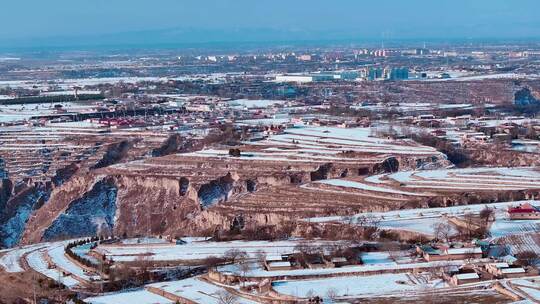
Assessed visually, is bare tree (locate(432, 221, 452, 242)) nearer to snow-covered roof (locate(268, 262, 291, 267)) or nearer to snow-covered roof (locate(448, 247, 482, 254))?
snow-covered roof (locate(448, 247, 482, 254))

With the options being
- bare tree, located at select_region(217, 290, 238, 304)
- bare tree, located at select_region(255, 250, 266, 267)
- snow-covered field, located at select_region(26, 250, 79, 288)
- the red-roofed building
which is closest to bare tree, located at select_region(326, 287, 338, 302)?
bare tree, located at select_region(217, 290, 238, 304)

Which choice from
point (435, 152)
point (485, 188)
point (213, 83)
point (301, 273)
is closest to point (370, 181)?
point (485, 188)

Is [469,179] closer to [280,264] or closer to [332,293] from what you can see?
[280,264]

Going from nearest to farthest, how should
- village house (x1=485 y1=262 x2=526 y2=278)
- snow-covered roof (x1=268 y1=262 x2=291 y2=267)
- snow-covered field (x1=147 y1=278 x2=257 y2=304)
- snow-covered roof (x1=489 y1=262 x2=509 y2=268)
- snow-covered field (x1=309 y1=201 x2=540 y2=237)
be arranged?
snow-covered field (x1=147 y1=278 x2=257 y2=304)
village house (x1=485 y1=262 x2=526 y2=278)
snow-covered roof (x1=489 y1=262 x2=509 y2=268)
snow-covered roof (x1=268 y1=262 x2=291 y2=267)
snow-covered field (x1=309 y1=201 x2=540 y2=237)

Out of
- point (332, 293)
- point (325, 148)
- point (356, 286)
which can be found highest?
point (332, 293)

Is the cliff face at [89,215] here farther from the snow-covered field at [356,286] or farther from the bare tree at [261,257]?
the snow-covered field at [356,286]

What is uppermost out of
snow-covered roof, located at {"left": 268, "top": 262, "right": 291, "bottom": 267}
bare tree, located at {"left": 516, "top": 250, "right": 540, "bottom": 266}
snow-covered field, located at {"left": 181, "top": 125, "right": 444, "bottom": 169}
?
snow-covered roof, located at {"left": 268, "top": 262, "right": 291, "bottom": 267}

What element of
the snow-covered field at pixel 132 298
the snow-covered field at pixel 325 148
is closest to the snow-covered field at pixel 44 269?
the snow-covered field at pixel 132 298

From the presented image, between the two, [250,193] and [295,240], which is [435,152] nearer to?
[250,193]

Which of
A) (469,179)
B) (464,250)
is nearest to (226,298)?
(464,250)
